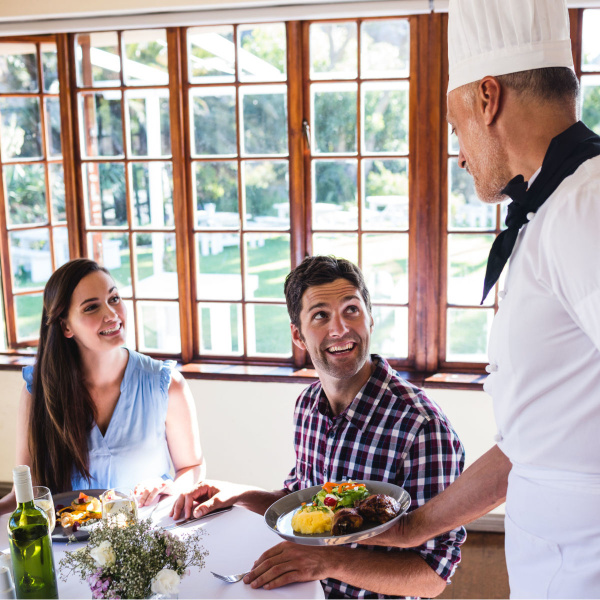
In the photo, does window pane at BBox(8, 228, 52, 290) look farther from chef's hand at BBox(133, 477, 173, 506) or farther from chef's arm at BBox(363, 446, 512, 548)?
chef's arm at BBox(363, 446, 512, 548)

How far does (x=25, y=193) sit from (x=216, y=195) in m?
1.05

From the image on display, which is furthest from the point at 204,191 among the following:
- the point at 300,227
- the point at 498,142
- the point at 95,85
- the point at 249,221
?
the point at 498,142

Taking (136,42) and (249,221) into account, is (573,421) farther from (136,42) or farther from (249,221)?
(136,42)

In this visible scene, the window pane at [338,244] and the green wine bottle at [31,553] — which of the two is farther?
the window pane at [338,244]

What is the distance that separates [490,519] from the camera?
3215 millimetres

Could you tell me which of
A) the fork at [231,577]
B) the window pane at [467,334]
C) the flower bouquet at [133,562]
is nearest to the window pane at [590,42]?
the window pane at [467,334]

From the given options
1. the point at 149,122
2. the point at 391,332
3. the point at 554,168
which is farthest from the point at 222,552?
the point at 149,122

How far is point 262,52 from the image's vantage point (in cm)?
328

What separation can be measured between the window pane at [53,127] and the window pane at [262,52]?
1.02m

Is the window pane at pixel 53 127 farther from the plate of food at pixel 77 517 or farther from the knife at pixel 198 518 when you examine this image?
the knife at pixel 198 518

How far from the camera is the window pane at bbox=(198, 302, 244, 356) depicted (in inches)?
139

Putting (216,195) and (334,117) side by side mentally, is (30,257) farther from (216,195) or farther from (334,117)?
(334,117)

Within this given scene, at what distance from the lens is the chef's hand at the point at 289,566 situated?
1377 mm

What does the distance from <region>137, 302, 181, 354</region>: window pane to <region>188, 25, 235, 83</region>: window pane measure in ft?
3.69
